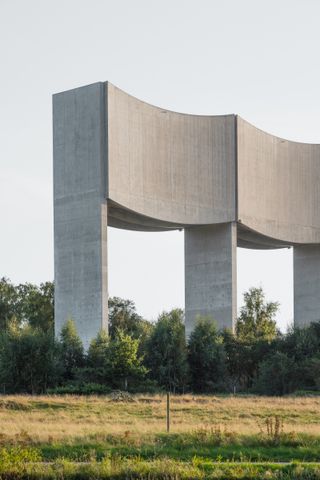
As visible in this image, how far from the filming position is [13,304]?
71000 mm

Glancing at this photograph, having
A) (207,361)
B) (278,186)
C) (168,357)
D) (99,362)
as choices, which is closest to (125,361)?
(99,362)

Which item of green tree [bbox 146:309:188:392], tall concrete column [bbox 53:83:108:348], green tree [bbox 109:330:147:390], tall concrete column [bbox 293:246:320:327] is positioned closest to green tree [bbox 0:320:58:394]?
green tree [bbox 109:330:147:390]

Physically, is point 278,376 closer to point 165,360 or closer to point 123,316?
point 165,360

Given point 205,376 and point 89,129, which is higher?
point 89,129

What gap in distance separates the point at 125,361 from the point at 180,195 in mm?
11015

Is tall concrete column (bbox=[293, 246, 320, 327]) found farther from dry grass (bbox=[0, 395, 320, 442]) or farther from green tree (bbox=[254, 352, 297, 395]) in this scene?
dry grass (bbox=[0, 395, 320, 442])

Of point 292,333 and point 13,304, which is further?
point 13,304

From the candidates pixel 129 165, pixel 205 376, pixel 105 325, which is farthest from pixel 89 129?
pixel 205 376

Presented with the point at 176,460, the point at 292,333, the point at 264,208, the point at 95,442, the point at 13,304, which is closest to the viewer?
the point at 176,460

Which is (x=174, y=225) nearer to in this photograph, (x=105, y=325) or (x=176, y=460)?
(x=105, y=325)

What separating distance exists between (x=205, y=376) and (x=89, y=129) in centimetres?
1274

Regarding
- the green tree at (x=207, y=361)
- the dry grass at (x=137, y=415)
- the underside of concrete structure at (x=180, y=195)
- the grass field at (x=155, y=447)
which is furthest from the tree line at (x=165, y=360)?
the grass field at (x=155, y=447)

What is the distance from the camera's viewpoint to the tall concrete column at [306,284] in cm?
5681

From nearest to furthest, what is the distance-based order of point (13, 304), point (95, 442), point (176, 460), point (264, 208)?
point (176, 460) < point (95, 442) < point (264, 208) < point (13, 304)
